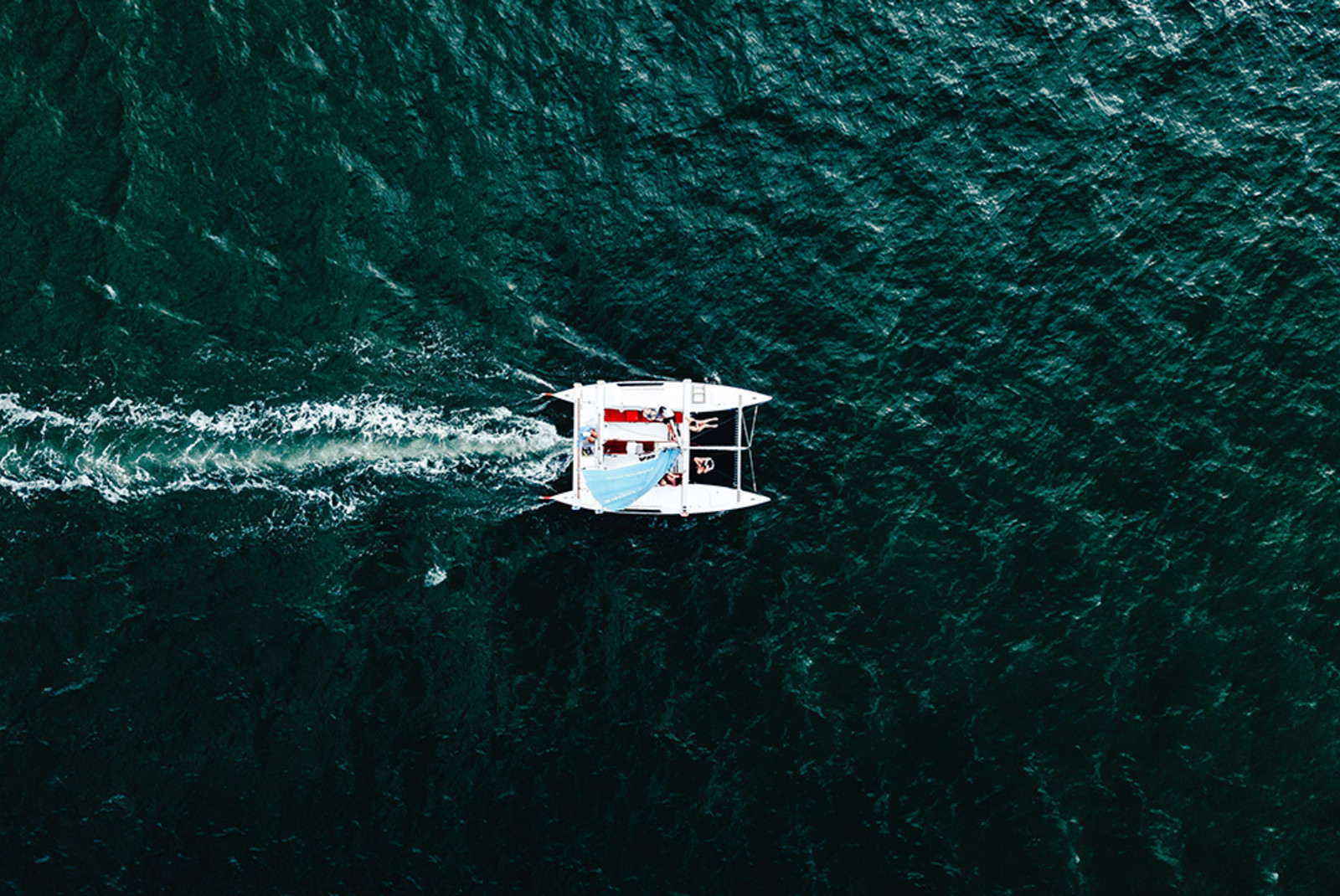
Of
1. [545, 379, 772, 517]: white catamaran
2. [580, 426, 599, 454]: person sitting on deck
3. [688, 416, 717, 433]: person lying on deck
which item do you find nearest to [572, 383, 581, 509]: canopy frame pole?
[545, 379, 772, 517]: white catamaran

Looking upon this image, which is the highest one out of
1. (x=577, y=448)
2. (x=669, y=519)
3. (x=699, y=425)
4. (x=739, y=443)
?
(x=699, y=425)

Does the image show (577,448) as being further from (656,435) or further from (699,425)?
(699,425)

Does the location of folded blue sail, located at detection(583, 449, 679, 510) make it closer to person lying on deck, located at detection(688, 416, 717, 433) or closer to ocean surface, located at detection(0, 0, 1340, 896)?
ocean surface, located at detection(0, 0, 1340, 896)

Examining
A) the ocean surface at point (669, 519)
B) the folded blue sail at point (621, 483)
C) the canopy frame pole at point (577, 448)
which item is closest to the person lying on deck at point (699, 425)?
the ocean surface at point (669, 519)

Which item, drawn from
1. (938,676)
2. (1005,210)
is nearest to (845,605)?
(938,676)

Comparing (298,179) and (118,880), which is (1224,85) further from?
(118,880)

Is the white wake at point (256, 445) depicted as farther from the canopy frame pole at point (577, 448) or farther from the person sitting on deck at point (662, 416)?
the person sitting on deck at point (662, 416)

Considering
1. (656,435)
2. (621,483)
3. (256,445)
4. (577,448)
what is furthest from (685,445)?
(256,445)
